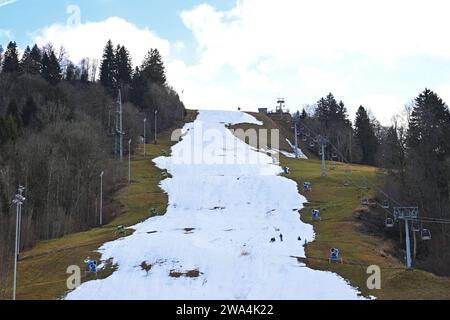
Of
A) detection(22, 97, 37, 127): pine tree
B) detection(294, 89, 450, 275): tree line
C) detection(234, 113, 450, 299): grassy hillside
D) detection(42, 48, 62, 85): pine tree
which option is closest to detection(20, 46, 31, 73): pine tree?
detection(42, 48, 62, 85): pine tree

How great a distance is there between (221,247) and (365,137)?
85066 mm

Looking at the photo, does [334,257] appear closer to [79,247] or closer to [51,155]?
[79,247]

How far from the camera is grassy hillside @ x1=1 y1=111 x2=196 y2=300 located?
123 feet

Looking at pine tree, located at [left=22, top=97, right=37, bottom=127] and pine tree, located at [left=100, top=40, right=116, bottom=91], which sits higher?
pine tree, located at [left=100, top=40, right=116, bottom=91]

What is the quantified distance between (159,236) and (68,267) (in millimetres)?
8776

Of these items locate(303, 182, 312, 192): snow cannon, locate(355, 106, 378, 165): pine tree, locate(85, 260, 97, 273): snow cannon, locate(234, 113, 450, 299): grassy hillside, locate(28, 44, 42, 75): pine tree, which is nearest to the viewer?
locate(234, 113, 450, 299): grassy hillside

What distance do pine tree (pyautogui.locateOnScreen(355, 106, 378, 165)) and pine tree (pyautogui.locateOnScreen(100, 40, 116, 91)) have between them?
60.8 m

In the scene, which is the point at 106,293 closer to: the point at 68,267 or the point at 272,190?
the point at 68,267

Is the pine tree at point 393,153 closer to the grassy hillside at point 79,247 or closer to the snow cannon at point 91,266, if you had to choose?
the grassy hillside at point 79,247

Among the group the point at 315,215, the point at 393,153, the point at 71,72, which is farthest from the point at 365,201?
the point at 71,72

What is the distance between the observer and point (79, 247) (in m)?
46.9

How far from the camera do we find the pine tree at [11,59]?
118062 millimetres

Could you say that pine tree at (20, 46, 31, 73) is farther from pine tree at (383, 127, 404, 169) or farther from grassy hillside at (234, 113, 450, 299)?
pine tree at (383, 127, 404, 169)
